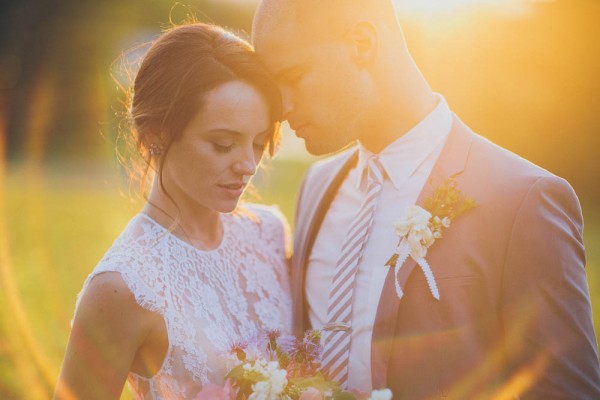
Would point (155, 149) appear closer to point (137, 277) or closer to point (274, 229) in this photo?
point (137, 277)

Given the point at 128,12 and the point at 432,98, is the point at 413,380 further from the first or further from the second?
the point at 128,12

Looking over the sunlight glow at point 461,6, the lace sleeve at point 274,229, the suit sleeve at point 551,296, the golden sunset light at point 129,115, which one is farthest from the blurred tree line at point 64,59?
the suit sleeve at point 551,296

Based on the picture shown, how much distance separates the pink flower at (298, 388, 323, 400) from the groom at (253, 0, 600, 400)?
507 millimetres

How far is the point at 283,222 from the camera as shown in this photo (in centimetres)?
431

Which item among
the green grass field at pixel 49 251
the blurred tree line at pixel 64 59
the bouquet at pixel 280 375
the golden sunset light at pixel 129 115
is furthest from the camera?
the blurred tree line at pixel 64 59

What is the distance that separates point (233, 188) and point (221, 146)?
246 mm

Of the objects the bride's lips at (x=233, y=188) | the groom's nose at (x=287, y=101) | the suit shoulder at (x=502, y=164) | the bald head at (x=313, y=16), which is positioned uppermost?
the bald head at (x=313, y=16)

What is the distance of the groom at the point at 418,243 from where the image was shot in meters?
2.87

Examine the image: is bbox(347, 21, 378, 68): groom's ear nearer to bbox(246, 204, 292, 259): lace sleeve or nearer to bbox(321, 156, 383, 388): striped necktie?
bbox(321, 156, 383, 388): striped necktie

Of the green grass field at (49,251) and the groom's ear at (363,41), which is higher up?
the groom's ear at (363,41)

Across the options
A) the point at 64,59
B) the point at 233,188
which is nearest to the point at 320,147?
the point at 233,188

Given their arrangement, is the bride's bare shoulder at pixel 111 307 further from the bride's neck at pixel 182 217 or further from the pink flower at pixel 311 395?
the pink flower at pixel 311 395

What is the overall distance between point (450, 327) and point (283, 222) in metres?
1.60

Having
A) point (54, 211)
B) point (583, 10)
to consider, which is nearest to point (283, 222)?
point (583, 10)
